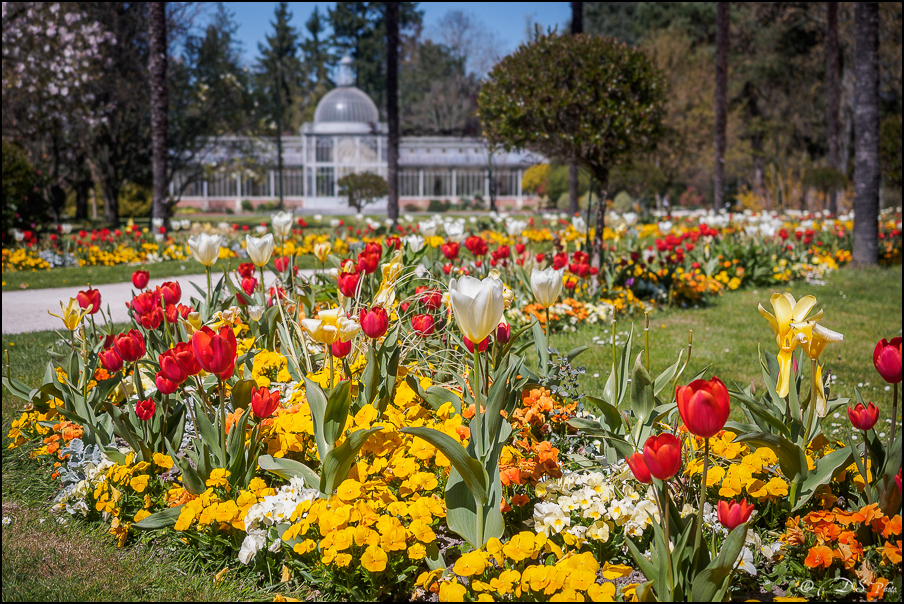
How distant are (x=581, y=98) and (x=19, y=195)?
9.42 meters

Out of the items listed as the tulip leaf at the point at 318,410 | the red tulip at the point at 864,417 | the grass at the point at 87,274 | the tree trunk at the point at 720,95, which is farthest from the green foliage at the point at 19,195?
the tree trunk at the point at 720,95

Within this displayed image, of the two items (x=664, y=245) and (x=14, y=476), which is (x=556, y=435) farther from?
(x=664, y=245)

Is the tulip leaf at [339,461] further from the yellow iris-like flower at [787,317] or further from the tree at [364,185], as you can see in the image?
the tree at [364,185]

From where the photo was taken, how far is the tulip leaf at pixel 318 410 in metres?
2.20

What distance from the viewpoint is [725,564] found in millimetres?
1604

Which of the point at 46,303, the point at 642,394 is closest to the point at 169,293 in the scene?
the point at 642,394

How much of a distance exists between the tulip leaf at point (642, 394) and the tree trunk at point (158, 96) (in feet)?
37.9

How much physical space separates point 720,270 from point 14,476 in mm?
7338

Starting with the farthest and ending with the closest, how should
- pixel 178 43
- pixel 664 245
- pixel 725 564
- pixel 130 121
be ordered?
pixel 178 43
pixel 130 121
pixel 664 245
pixel 725 564

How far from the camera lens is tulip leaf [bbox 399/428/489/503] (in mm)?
1750

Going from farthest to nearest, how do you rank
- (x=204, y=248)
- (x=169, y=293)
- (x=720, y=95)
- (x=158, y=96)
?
(x=720, y=95)
(x=158, y=96)
(x=204, y=248)
(x=169, y=293)

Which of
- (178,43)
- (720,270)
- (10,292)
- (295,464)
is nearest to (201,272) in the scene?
(10,292)

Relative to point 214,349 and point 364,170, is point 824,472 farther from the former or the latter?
point 364,170

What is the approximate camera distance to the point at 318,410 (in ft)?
7.25
